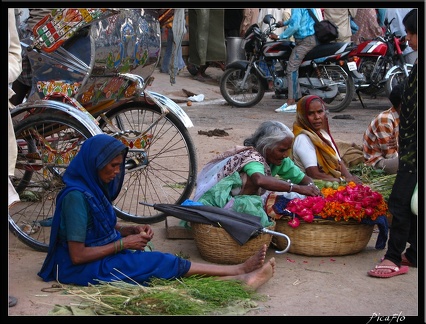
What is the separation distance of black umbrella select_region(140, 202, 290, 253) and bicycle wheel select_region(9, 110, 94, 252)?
0.76m

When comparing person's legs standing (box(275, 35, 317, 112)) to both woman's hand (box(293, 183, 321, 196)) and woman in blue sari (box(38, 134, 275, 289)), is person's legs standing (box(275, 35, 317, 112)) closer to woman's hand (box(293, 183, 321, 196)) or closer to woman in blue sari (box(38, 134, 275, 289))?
woman's hand (box(293, 183, 321, 196))

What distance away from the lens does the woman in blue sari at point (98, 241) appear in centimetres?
412

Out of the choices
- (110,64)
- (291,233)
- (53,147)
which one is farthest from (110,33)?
(291,233)

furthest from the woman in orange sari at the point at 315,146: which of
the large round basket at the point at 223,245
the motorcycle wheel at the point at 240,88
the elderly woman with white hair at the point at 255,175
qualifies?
the motorcycle wheel at the point at 240,88

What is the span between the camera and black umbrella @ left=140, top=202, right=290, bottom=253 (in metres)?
4.60

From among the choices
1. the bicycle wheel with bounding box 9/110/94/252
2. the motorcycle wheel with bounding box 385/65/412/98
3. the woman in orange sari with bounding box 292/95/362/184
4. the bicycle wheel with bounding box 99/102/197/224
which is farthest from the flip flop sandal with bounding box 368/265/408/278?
the motorcycle wheel with bounding box 385/65/412/98

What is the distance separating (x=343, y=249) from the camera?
499 cm

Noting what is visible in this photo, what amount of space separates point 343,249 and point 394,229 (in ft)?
1.58

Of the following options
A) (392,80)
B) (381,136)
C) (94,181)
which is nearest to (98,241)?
(94,181)

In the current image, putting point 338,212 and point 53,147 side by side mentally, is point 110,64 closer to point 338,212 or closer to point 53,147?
point 53,147

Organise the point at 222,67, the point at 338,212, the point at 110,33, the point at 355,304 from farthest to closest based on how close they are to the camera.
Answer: the point at 222,67 → the point at 110,33 → the point at 338,212 → the point at 355,304

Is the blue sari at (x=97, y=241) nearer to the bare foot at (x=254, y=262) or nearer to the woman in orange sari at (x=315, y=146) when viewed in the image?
the bare foot at (x=254, y=262)

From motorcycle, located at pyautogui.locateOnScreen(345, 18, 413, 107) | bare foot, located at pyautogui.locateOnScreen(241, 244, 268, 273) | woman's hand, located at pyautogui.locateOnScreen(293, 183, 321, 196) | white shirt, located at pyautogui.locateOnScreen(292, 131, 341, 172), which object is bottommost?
bare foot, located at pyautogui.locateOnScreen(241, 244, 268, 273)
